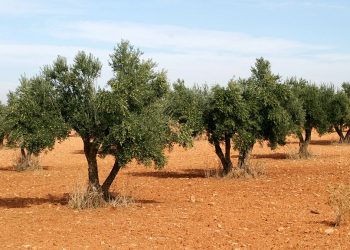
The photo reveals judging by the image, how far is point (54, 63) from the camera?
1642cm

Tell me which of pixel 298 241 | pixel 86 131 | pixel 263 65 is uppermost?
pixel 263 65

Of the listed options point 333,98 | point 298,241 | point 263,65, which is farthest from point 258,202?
point 333,98

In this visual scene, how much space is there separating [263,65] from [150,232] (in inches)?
602

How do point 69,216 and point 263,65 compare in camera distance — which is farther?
point 263,65

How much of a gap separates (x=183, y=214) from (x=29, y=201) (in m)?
6.47

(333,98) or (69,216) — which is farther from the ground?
(333,98)

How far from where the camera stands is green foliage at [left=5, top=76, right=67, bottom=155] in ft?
51.7

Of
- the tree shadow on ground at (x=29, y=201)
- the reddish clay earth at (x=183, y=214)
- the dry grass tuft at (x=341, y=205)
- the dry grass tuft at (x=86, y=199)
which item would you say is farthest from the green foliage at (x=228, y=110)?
the dry grass tuft at (x=341, y=205)

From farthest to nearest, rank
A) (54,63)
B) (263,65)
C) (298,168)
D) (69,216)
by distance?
(298,168), (263,65), (54,63), (69,216)

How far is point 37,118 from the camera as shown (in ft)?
52.3

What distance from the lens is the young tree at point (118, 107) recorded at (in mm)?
15172

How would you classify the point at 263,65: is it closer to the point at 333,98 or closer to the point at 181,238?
the point at 181,238

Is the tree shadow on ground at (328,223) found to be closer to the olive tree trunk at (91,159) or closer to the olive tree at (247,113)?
the olive tree trunk at (91,159)

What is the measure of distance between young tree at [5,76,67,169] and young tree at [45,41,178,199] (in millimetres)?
390
